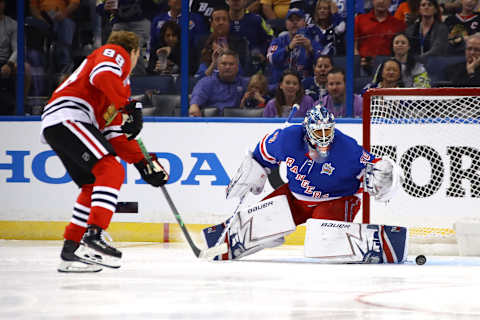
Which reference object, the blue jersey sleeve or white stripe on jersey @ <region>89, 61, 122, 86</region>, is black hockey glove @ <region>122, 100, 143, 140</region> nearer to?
white stripe on jersey @ <region>89, 61, 122, 86</region>

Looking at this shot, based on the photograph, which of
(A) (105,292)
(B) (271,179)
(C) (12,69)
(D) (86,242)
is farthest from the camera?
(C) (12,69)

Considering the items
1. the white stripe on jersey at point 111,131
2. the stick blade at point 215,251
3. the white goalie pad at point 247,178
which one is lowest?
the stick blade at point 215,251

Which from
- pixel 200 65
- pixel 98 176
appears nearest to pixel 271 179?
pixel 200 65

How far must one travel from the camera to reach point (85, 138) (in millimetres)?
4309

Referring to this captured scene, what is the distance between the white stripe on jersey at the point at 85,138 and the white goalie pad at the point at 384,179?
4.54ft

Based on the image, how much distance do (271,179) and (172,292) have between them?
2516 millimetres

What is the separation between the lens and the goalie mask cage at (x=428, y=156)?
5.56 meters

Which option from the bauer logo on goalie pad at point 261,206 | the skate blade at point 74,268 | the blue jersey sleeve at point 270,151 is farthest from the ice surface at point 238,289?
the blue jersey sleeve at point 270,151

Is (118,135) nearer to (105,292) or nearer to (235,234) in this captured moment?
(235,234)

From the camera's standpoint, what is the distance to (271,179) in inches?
239

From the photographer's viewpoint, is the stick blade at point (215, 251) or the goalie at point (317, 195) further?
the stick blade at point (215, 251)

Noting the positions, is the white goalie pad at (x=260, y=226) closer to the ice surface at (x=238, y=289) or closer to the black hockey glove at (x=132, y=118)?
the ice surface at (x=238, y=289)

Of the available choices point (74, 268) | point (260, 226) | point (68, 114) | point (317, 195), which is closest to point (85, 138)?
point (68, 114)

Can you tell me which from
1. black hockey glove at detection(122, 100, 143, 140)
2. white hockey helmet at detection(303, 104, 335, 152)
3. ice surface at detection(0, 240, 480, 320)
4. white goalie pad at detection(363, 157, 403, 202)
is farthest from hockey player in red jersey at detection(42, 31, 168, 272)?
white goalie pad at detection(363, 157, 403, 202)
